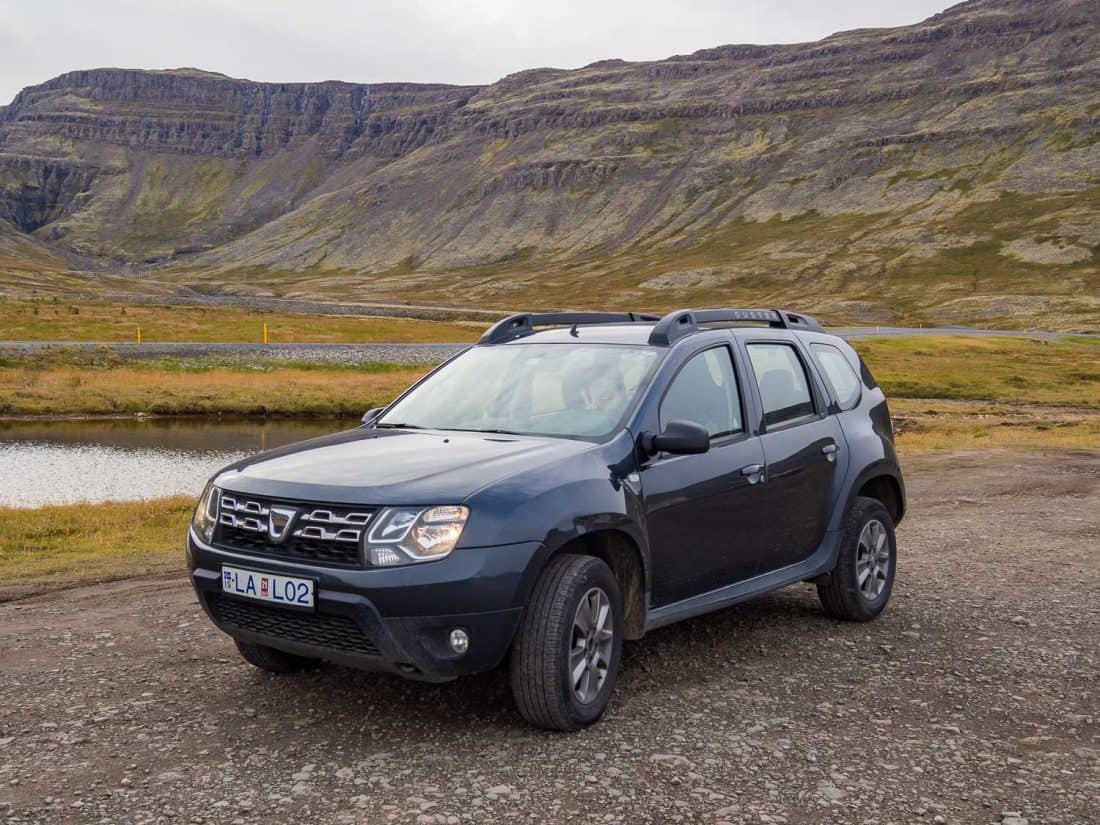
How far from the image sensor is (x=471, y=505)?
16.5 feet

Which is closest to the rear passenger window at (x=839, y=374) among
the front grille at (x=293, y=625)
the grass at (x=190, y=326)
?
the front grille at (x=293, y=625)

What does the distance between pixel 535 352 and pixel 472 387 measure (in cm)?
48

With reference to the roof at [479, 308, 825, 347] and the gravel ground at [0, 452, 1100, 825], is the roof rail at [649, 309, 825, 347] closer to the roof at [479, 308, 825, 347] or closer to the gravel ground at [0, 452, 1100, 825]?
the roof at [479, 308, 825, 347]

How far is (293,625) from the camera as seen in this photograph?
5.20 metres

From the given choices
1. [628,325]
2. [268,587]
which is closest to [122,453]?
[628,325]

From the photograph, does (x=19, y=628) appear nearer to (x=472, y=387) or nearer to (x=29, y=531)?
(x=472, y=387)

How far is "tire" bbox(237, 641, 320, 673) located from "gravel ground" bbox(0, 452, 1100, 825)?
0.29 ft

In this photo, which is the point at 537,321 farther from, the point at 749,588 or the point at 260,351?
the point at 260,351

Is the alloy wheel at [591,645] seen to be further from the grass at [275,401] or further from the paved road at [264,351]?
the paved road at [264,351]

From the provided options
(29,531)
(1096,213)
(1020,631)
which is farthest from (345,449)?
(1096,213)

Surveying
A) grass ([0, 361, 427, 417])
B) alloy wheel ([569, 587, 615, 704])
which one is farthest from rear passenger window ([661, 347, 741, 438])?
grass ([0, 361, 427, 417])

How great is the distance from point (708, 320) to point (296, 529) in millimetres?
3261

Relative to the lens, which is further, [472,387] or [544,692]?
[472,387]

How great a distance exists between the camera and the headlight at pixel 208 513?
5.59 meters
